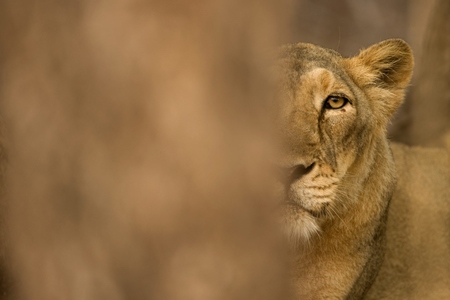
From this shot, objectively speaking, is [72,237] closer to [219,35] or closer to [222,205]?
[222,205]

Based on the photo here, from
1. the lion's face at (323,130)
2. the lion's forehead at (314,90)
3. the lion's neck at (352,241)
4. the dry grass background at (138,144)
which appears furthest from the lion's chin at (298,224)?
the dry grass background at (138,144)

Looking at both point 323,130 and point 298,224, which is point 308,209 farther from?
point 323,130

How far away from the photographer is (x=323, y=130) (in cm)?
421

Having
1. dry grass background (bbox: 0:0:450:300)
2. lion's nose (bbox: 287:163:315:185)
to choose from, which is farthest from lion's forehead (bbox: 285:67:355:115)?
dry grass background (bbox: 0:0:450:300)

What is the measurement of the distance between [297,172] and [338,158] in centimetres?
47

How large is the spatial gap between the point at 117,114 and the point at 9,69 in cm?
27

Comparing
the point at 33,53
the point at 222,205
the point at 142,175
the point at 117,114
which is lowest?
the point at 222,205

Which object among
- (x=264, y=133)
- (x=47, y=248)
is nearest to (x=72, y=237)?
(x=47, y=248)

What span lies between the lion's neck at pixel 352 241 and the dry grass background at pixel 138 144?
2.56 metres

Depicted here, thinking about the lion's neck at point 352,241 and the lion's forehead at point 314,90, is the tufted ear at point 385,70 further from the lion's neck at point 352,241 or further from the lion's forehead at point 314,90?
the lion's forehead at point 314,90

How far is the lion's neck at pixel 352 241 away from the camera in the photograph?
178 inches

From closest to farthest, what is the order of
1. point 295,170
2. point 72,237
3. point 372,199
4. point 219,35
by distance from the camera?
point 219,35 → point 72,237 → point 295,170 → point 372,199

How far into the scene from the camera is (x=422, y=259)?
5.97 metres

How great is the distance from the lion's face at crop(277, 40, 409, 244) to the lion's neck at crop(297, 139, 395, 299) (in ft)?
0.13
